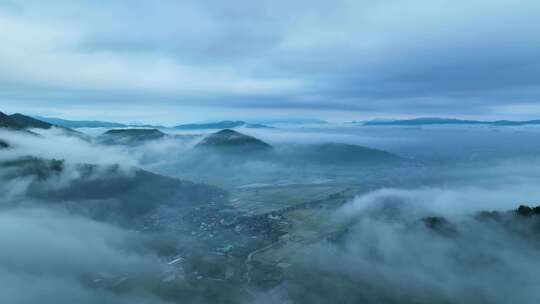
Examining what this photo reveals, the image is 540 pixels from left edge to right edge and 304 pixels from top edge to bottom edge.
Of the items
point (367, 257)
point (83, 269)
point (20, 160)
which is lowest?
point (83, 269)

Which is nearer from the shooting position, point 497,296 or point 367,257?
point 497,296

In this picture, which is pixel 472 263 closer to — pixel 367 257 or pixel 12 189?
pixel 367 257

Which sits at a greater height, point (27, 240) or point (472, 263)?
point (472, 263)

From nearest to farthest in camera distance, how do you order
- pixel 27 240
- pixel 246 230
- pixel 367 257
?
1. pixel 367 257
2. pixel 27 240
3. pixel 246 230

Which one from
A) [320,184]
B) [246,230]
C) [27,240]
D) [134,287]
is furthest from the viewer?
[320,184]

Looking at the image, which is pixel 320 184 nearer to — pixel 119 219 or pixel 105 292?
pixel 119 219

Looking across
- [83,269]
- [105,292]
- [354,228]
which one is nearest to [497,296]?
[354,228]

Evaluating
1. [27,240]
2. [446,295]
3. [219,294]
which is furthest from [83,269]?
[446,295]

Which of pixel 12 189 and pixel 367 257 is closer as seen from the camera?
pixel 367 257

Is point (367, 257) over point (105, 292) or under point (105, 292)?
over
